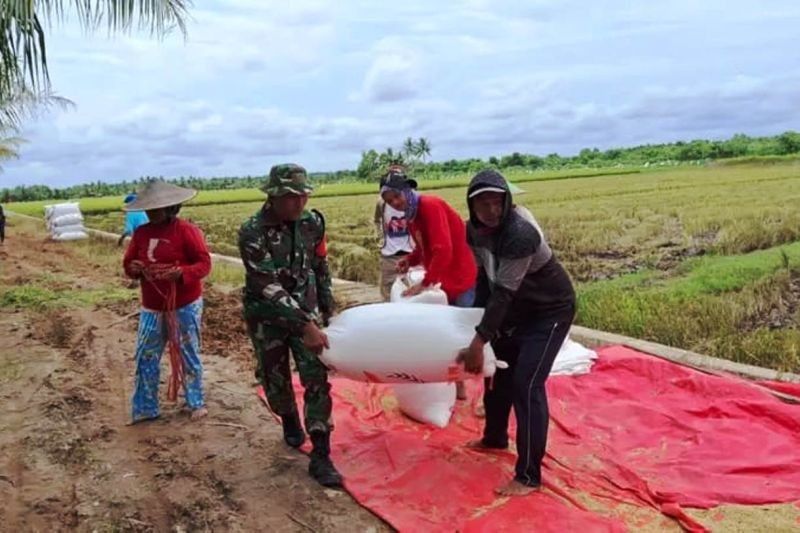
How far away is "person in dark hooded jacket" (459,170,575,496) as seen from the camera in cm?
338

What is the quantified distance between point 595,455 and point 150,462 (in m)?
2.36

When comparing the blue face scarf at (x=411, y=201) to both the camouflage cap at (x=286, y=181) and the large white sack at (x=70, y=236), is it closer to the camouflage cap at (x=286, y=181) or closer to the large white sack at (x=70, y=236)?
the camouflage cap at (x=286, y=181)

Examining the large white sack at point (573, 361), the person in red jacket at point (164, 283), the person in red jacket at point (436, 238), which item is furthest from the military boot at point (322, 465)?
the large white sack at point (573, 361)

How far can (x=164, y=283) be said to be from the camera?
14.7 feet

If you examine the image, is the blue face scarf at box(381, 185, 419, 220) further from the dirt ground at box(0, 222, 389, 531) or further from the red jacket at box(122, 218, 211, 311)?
the dirt ground at box(0, 222, 389, 531)

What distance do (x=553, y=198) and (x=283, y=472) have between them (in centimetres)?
2439

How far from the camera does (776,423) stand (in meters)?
4.38

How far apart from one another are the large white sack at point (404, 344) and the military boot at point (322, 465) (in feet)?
1.15

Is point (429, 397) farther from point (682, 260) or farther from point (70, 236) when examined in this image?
point (70, 236)

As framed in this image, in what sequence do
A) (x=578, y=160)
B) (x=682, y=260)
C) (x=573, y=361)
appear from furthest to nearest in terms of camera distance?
(x=578, y=160)
(x=682, y=260)
(x=573, y=361)

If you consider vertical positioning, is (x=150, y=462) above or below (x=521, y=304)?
below

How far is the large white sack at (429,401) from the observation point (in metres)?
4.47

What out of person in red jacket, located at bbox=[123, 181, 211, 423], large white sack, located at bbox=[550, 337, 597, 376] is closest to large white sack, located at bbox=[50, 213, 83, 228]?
person in red jacket, located at bbox=[123, 181, 211, 423]

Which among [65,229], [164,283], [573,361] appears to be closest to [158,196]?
[164,283]
